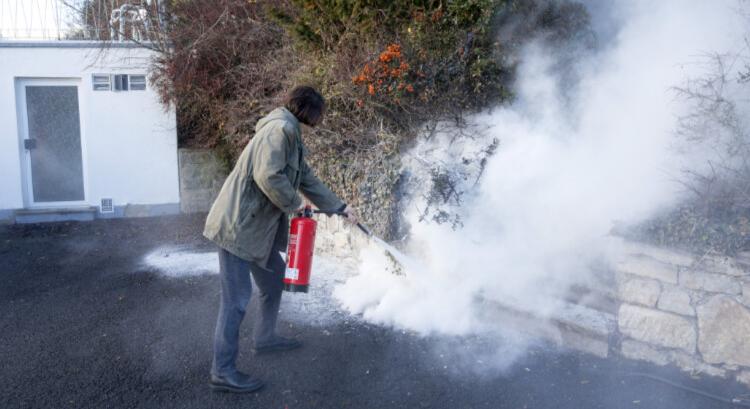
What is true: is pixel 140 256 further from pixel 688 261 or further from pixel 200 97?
pixel 688 261

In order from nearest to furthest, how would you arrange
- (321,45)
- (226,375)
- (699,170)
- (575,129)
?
(226,375)
(699,170)
(575,129)
(321,45)

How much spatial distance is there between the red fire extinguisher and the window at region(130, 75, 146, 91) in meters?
5.67

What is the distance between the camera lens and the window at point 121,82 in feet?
26.8

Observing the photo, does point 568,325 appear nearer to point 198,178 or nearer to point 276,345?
point 276,345

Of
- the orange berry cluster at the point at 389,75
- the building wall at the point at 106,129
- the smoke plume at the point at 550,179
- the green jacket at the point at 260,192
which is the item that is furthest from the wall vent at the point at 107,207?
the green jacket at the point at 260,192

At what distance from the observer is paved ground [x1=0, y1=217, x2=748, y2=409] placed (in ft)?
11.3

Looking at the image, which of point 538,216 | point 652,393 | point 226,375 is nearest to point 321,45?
point 538,216

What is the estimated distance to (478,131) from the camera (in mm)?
5242

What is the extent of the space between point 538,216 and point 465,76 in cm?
149

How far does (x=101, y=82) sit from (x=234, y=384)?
628cm

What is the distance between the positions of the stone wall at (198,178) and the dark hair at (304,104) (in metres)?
5.27

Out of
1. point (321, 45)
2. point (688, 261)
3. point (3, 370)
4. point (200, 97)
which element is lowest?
point (3, 370)

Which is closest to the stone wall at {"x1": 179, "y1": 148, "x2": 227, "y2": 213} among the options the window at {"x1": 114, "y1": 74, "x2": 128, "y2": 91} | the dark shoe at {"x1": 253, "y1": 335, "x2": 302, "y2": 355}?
the window at {"x1": 114, "y1": 74, "x2": 128, "y2": 91}

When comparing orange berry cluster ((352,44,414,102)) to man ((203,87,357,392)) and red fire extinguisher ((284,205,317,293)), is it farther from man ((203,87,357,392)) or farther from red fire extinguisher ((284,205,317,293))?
red fire extinguisher ((284,205,317,293))
